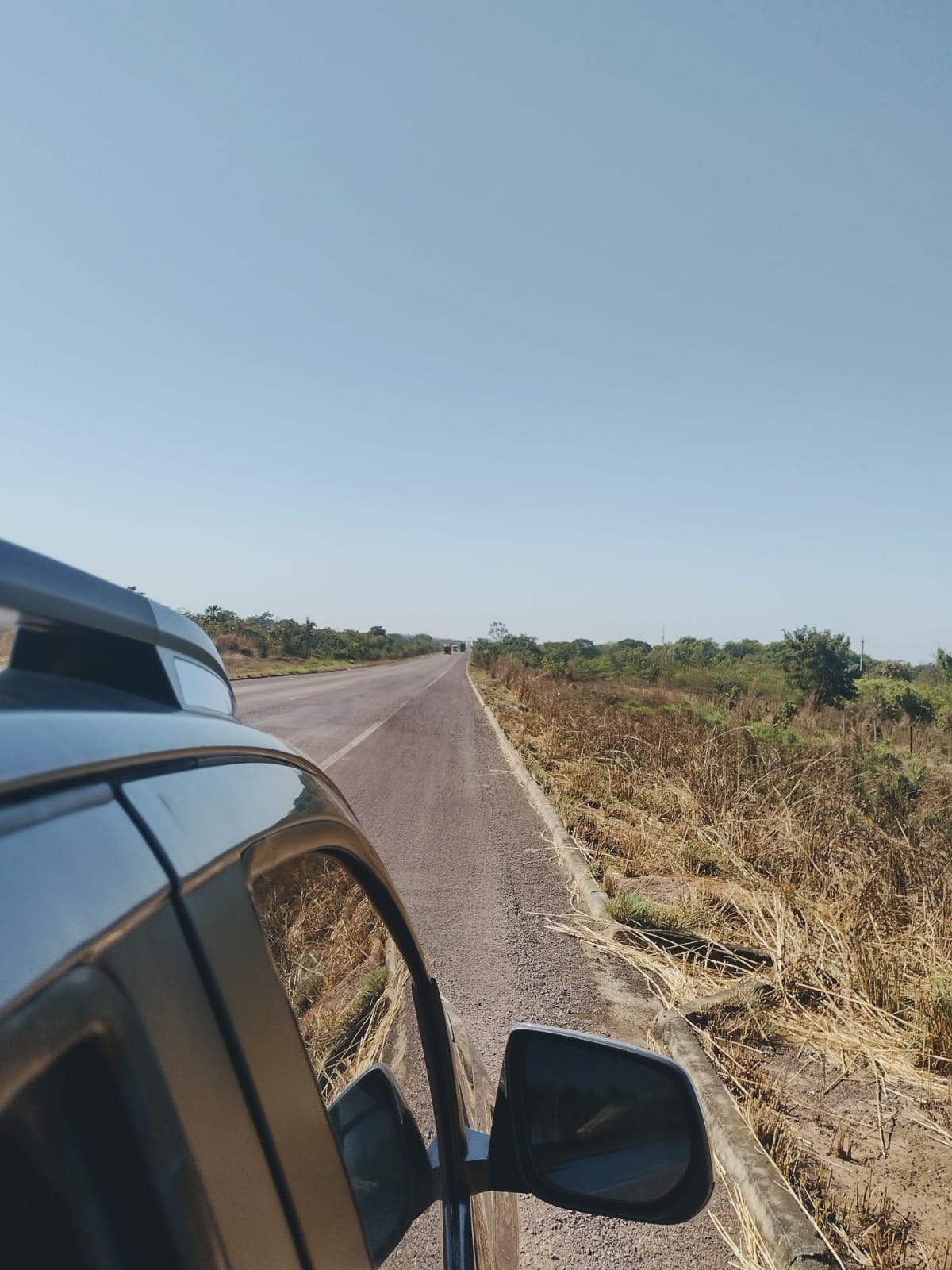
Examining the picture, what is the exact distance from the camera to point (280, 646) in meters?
39.1

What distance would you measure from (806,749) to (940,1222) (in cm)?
740

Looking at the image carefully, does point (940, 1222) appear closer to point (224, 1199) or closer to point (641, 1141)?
point (641, 1141)

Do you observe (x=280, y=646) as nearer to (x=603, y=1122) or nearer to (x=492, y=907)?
(x=492, y=907)

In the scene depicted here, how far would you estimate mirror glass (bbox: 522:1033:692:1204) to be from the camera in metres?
1.33

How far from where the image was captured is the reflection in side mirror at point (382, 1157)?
1.00 meters

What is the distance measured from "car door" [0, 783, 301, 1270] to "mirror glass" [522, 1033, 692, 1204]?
2.61ft

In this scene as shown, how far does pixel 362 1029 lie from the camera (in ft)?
3.99

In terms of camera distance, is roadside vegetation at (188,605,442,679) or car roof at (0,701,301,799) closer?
car roof at (0,701,301,799)

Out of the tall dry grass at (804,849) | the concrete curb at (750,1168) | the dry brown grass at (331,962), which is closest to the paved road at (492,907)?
the concrete curb at (750,1168)

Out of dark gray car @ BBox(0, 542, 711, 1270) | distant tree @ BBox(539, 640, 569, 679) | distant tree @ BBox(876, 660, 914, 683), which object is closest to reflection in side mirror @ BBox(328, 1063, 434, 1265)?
dark gray car @ BBox(0, 542, 711, 1270)

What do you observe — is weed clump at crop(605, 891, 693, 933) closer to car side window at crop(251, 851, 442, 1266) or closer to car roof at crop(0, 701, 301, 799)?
car side window at crop(251, 851, 442, 1266)

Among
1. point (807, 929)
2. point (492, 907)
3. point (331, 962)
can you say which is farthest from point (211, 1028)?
point (492, 907)

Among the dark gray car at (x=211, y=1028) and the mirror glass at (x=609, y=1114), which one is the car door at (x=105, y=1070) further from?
the mirror glass at (x=609, y=1114)

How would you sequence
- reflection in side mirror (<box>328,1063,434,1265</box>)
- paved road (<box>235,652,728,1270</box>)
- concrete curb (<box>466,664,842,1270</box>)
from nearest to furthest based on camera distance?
reflection in side mirror (<box>328,1063,434,1265</box>) → concrete curb (<box>466,664,842,1270</box>) → paved road (<box>235,652,728,1270</box>)
